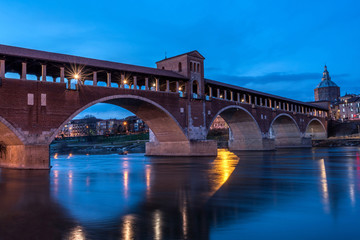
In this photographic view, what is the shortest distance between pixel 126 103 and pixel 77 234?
106 ft

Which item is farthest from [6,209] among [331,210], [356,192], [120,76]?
[120,76]

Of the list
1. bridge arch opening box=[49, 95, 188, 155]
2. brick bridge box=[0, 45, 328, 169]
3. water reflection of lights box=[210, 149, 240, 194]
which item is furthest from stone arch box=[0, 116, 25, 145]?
water reflection of lights box=[210, 149, 240, 194]

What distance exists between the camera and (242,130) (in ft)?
208

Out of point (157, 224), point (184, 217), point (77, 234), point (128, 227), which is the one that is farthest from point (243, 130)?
point (77, 234)

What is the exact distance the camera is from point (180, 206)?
10.9 m

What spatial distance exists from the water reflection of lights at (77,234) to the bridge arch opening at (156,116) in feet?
90.6

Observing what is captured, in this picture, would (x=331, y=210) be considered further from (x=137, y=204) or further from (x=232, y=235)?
(x=137, y=204)

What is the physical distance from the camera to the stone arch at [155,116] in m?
37.9

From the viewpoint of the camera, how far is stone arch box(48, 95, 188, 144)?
37.9 metres

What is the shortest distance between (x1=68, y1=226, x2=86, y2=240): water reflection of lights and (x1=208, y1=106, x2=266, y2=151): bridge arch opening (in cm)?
4889

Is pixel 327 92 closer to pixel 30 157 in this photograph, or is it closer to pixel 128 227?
pixel 30 157

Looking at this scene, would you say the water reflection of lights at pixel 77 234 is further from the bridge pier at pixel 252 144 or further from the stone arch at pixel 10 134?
the bridge pier at pixel 252 144

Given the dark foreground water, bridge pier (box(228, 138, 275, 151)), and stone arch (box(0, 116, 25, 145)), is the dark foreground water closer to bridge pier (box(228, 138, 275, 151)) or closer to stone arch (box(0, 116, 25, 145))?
stone arch (box(0, 116, 25, 145))

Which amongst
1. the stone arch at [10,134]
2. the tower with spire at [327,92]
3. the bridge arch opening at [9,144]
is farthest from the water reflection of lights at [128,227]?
the tower with spire at [327,92]
